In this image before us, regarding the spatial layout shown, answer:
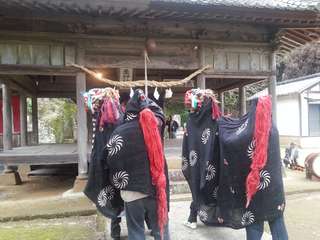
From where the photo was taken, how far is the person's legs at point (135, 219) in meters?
3.56

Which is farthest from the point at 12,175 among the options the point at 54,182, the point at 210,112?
the point at 210,112

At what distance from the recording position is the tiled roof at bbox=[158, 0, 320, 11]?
6.89m

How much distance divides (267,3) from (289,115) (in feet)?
56.1

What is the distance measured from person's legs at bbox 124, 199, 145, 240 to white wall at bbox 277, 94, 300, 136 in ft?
66.6

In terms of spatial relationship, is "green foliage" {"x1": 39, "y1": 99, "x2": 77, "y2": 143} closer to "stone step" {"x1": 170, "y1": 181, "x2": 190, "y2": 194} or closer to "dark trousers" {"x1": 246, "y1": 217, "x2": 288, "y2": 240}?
"stone step" {"x1": 170, "y1": 181, "x2": 190, "y2": 194}

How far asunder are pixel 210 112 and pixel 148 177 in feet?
4.94

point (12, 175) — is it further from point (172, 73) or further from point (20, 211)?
point (172, 73)

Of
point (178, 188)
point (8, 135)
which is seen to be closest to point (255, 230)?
point (178, 188)

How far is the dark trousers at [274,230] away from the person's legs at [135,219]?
46.2 inches

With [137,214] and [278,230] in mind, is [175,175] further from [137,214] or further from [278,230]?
[137,214]

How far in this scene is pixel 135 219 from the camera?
3.57 meters

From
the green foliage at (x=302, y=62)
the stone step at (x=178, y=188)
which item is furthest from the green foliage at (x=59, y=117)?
the green foliage at (x=302, y=62)

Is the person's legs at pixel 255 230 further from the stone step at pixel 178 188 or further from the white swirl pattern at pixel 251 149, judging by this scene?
the stone step at pixel 178 188

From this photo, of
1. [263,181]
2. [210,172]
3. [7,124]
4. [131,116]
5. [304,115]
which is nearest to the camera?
[131,116]
